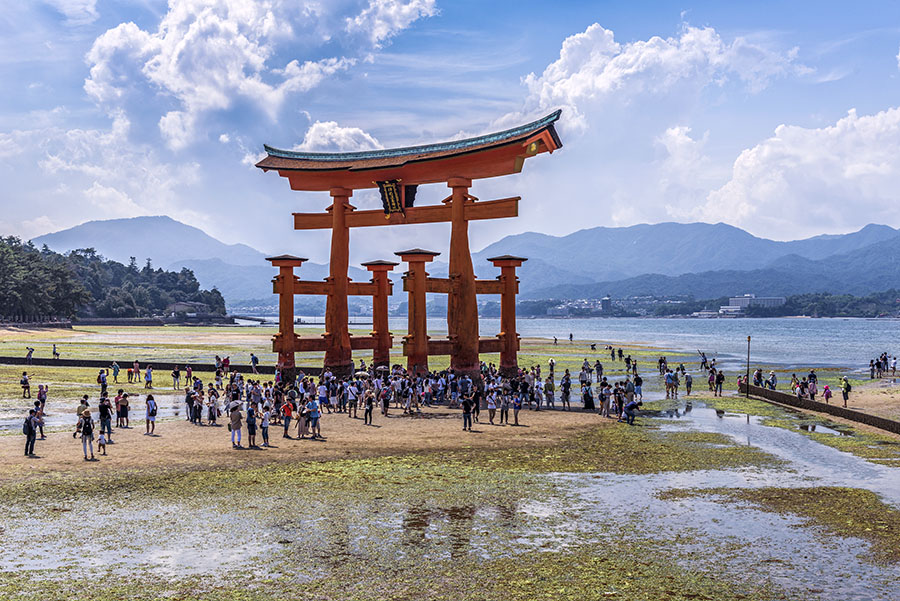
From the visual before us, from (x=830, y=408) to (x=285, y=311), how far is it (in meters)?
27.5

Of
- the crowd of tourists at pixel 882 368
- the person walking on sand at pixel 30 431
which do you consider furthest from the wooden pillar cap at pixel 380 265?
the crowd of tourists at pixel 882 368

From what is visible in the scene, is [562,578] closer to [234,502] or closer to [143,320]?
[234,502]

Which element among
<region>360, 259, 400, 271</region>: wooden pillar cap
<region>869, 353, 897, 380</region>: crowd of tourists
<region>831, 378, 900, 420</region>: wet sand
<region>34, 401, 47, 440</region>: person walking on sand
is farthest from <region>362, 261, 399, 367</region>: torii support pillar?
<region>869, 353, 897, 380</region>: crowd of tourists

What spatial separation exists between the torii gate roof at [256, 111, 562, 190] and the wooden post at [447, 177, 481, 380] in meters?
1.30

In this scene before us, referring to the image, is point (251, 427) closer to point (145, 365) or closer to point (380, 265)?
point (380, 265)

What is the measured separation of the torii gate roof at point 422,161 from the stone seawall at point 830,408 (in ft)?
54.8

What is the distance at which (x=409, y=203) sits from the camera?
4209cm

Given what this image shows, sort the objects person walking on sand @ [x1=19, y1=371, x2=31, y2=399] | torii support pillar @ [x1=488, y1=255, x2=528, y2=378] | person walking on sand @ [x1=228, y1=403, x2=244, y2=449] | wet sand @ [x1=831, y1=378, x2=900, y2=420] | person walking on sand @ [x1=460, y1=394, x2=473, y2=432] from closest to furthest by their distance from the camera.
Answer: person walking on sand @ [x1=228, y1=403, x2=244, y2=449] < person walking on sand @ [x1=460, y1=394, x2=473, y2=432] < wet sand @ [x1=831, y1=378, x2=900, y2=420] < person walking on sand @ [x1=19, y1=371, x2=31, y2=399] < torii support pillar @ [x1=488, y1=255, x2=528, y2=378]

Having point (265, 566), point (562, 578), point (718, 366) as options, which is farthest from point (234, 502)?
point (718, 366)

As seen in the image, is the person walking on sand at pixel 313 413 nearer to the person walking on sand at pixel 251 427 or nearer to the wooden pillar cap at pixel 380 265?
the person walking on sand at pixel 251 427

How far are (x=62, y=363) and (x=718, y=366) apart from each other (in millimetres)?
53085

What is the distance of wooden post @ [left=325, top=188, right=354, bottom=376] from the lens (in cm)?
4247

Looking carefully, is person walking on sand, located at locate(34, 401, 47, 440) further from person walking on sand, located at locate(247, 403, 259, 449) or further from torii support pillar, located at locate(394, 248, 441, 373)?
torii support pillar, located at locate(394, 248, 441, 373)

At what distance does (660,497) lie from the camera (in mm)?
17625
